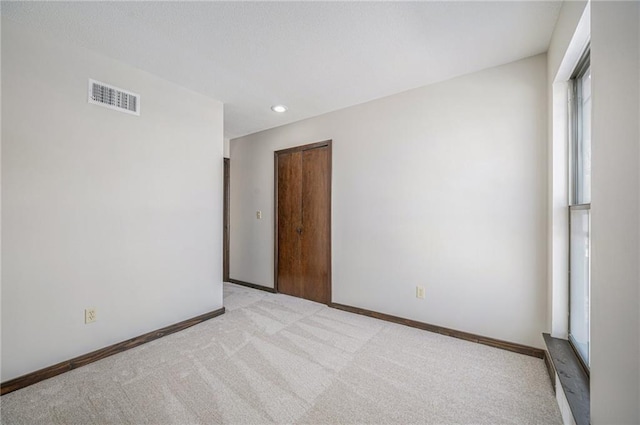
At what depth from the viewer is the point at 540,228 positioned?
84.3 inches

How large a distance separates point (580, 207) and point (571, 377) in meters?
0.96

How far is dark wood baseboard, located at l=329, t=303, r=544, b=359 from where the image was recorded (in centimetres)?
216

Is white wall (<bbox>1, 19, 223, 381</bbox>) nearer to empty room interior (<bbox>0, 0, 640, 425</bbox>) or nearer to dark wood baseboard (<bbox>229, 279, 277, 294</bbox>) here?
empty room interior (<bbox>0, 0, 640, 425</bbox>)

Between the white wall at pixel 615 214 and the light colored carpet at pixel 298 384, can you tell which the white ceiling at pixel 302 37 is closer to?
the white wall at pixel 615 214

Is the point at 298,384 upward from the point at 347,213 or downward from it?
downward

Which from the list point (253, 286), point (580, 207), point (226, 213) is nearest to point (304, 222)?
point (253, 286)

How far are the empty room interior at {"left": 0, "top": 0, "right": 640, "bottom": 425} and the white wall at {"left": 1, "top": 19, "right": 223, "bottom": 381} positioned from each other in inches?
0.5

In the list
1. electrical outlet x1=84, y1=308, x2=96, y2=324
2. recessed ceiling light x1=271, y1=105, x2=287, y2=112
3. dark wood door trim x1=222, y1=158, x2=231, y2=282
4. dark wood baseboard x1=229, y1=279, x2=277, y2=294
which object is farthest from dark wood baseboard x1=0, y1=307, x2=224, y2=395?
recessed ceiling light x1=271, y1=105, x2=287, y2=112

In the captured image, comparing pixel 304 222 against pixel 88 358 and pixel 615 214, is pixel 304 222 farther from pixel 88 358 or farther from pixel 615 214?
pixel 615 214

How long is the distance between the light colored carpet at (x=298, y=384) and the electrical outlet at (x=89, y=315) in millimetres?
326

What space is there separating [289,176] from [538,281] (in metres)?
2.84

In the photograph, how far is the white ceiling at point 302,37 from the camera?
165 cm

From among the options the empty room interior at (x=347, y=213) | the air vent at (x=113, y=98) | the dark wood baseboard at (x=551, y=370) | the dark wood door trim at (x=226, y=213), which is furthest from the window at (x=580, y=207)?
the dark wood door trim at (x=226, y=213)

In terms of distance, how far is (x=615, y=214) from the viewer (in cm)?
87
